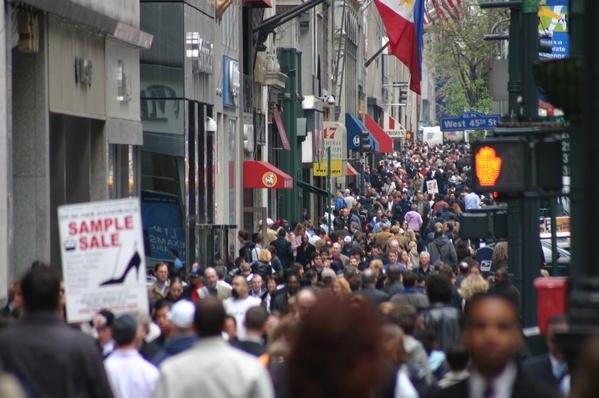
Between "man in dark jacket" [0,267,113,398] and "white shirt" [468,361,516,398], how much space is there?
2070 mm

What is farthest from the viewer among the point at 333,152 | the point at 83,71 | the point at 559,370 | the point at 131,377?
the point at 333,152

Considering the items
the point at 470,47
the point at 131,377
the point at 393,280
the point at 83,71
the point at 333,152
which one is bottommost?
the point at 131,377

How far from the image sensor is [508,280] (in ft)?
50.5

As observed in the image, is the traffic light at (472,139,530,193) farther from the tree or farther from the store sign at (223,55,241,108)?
the tree

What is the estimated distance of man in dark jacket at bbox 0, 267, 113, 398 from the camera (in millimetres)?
6562

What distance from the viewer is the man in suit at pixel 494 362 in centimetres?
531

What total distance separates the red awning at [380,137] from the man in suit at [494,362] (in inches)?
Result: 2464

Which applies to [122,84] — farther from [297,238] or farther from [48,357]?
[48,357]

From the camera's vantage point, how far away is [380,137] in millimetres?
69562

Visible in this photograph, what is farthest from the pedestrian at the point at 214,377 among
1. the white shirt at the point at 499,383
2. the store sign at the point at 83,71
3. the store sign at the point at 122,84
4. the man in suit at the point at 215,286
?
the store sign at the point at 122,84

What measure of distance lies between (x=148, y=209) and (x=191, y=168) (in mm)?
1614

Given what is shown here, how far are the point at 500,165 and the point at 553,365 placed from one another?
395 centimetres

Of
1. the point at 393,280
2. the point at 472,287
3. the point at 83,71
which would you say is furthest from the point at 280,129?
the point at 472,287

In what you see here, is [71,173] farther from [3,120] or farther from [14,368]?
[14,368]
